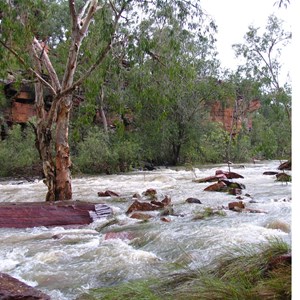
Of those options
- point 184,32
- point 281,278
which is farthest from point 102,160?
point 281,278

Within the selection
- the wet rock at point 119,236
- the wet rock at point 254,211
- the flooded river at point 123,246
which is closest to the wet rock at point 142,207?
the flooded river at point 123,246

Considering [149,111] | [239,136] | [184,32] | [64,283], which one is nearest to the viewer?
[64,283]

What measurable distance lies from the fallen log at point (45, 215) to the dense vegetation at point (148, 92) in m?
2.00

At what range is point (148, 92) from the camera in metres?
8.02

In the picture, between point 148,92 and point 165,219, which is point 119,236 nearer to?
point 165,219

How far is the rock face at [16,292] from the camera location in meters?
2.51

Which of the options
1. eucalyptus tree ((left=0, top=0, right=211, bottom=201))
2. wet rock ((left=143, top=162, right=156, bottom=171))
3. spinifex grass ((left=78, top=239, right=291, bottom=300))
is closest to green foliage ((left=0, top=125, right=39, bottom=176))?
wet rock ((left=143, top=162, right=156, bottom=171))

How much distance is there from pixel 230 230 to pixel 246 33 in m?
21.1

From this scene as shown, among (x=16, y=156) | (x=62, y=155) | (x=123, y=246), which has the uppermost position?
(x=62, y=155)

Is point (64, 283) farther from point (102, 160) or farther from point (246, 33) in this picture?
point (246, 33)

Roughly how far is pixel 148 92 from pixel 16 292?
5.88m

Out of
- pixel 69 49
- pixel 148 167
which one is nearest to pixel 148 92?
pixel 69 49

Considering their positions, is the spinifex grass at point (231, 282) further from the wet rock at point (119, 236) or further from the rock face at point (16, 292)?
the wet rock at point (119, 236)

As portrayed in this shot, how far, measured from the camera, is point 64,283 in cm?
312
